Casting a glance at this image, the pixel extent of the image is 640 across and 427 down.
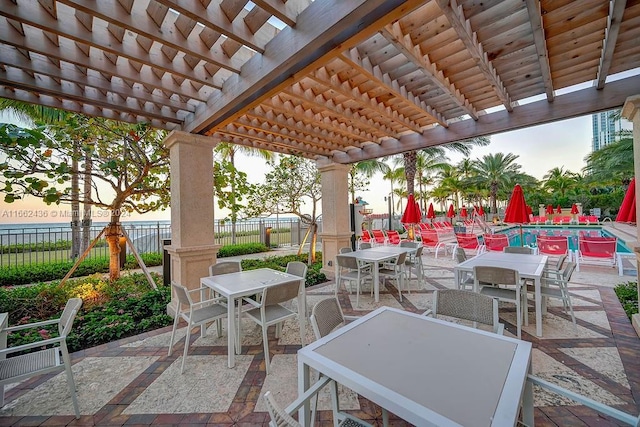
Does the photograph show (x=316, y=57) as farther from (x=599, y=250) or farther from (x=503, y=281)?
(x=599, y=250)

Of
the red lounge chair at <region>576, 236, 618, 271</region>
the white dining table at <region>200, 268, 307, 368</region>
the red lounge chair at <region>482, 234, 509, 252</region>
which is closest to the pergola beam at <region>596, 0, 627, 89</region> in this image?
the white dining table at <region>200, 268, 307, 368</region>

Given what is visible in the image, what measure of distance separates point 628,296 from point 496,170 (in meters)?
21.9

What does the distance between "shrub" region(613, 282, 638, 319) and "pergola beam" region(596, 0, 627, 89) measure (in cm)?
328

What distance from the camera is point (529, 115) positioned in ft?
12.2

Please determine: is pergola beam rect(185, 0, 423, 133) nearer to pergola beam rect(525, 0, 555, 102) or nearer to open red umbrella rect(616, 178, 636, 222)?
pergola beam rect(525, 0, 555, 102)

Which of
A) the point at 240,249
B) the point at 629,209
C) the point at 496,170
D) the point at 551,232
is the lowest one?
the point at 240,249

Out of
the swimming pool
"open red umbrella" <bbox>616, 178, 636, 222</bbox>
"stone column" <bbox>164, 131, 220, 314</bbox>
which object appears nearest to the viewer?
"stone column" <bbox>164, 131, 220, 314</bbox>

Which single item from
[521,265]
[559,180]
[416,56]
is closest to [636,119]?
[521,265]

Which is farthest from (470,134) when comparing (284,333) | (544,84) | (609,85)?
(284,333)

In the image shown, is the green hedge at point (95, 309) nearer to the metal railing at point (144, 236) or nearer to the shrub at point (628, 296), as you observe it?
the metal railing at point (144, 236)

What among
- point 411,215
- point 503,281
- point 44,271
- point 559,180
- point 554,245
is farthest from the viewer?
point 559,180

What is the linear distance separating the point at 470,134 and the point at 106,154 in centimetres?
673

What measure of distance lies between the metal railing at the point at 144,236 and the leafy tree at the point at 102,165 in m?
4.01

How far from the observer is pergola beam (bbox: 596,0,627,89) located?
193cm
